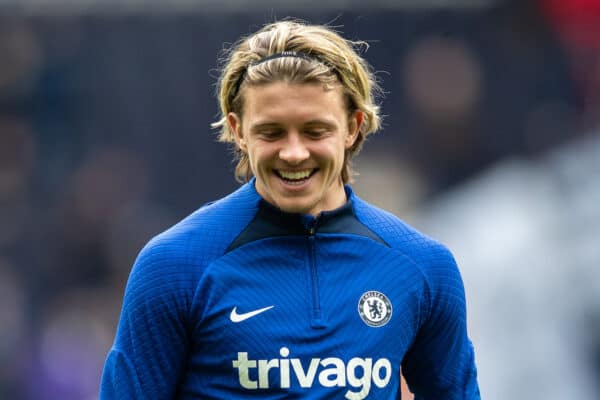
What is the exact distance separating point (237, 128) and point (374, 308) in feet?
1.91

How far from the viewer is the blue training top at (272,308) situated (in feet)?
9.39

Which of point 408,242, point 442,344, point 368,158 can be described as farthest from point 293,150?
point 368,158

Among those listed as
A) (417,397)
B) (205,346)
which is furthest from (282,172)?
(417,397)

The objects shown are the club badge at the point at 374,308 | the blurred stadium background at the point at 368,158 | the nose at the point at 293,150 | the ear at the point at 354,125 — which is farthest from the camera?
the blurred stadium background at the point at 368,158

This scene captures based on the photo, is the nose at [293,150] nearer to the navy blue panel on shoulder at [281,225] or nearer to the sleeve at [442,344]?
the navy blue panel on shoulder at [281,225]

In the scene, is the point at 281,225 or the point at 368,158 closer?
the point at 281,225

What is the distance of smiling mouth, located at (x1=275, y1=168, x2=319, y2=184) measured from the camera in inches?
113

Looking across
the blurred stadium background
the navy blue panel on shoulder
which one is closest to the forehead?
the navy blue panel on shoulder

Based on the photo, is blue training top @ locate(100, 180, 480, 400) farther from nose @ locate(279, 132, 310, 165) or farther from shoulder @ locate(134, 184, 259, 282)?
nose @ locate(279, 132, 310, 165)

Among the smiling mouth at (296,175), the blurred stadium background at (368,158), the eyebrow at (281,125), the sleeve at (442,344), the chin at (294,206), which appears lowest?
the sleeve at (442,344)

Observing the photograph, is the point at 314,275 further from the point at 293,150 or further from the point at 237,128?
the point at 237,128

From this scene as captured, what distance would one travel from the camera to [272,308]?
2.90 m

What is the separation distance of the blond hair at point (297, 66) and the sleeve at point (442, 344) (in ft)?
1.49

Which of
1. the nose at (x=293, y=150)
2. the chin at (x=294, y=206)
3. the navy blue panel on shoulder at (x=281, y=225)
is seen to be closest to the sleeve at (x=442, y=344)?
the navy blue panel on shoulder at (x=281, y=225)
